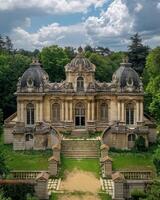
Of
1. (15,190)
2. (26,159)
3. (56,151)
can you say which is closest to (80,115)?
(56,151)

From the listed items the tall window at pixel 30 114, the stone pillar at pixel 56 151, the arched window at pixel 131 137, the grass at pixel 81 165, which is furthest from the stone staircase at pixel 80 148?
the tall window at pixel 30 114

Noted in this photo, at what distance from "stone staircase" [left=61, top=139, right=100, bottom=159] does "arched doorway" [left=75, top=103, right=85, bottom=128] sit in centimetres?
424

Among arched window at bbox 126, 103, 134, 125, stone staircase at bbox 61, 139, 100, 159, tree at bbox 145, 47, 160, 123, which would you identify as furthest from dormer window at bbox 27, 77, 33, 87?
tree at bbox 145, 47, 160, 123

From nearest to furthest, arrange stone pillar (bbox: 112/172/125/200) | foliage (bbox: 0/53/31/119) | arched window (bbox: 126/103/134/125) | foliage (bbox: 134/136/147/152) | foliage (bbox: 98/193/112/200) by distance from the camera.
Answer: stone pillar (bbox: 112/172/125/200) → foliage (bbox: 98/193/112/200) → foliage (bbox: 134/136/147/152) → arched window (bbox: 126/103/134/125) → foliage (bbox: 0/53/31/119)

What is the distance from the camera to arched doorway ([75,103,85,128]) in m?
50.4

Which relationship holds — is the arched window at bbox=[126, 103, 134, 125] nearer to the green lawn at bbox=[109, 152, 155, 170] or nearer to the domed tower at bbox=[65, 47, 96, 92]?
the green lawn at bbox=[109, 152, 155, 170]

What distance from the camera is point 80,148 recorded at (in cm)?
4525

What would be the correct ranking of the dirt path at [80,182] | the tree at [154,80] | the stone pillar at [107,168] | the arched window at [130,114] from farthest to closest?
the tree at [154,80] → the arched window at [130,114] → the stone pillar at [107,168] → the dirt path at [80,182]

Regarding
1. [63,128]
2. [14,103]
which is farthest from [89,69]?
[14,103]

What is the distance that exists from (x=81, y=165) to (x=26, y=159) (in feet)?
18.3

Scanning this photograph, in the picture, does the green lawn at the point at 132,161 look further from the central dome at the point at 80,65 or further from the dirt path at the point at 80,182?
the central dome at the point at 80,65

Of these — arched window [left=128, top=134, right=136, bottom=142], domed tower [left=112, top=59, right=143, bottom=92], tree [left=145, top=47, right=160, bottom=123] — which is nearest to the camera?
arched window [left=128, top=134, right=136, bottom=142]

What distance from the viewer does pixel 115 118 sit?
1966 inches

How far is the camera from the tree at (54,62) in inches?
2903
